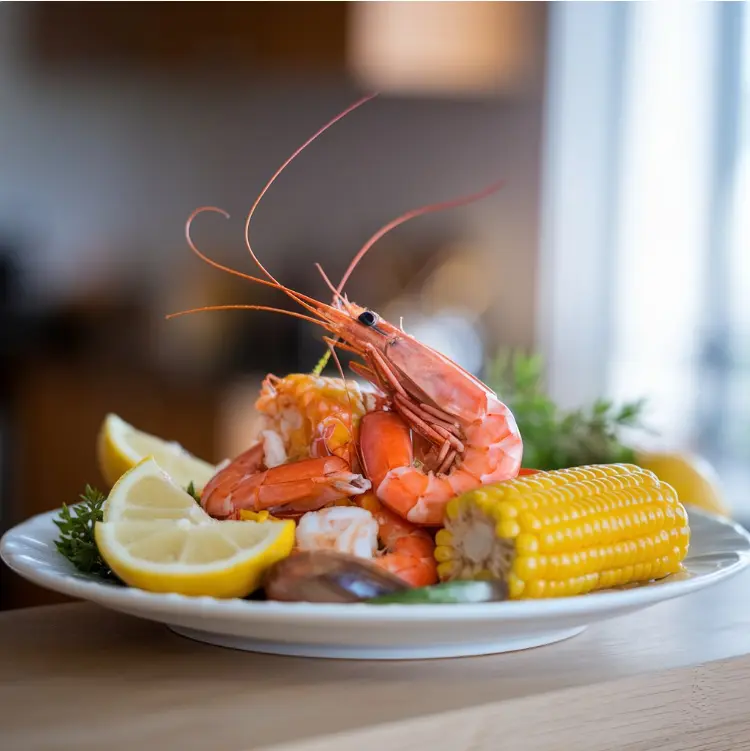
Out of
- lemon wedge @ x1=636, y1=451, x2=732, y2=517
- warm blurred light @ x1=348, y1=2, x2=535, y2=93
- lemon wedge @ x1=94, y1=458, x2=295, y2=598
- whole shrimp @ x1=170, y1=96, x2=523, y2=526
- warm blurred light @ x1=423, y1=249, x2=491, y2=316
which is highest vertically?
warm blurred light @ x1=348, y1=2, x2=535, y2=93

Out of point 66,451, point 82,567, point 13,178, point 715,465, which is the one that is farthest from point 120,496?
point 715,465

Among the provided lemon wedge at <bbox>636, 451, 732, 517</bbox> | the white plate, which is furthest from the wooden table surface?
lemon wedge at <bbox>636, 451, 732, 517</bbox>

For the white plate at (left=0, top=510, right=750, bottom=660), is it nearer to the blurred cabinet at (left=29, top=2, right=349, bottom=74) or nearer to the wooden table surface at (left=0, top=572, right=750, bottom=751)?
the wooden table surface at (left=0, top=572, right=750, bottom=751)

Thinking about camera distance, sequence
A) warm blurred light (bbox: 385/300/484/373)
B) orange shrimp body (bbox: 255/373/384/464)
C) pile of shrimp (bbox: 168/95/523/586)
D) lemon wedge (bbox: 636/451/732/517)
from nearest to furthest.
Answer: pile of shrimp (bbox: 168/95/523/586), orange shrimp body (bbox: 255/373/384/464), lemon wedge (bbox: 636/451/732/517), warm blurred light (bbox: 385/300/484/373)

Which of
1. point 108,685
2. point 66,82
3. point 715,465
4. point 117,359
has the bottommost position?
point 715,465

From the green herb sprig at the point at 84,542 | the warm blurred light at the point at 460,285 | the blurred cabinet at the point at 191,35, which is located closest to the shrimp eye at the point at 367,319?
the green herb sprig at the point at 84,542

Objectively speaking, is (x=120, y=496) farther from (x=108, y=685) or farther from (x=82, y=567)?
(x=108, y=685)

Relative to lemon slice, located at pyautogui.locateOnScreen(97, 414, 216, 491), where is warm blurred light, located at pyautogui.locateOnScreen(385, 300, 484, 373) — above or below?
below

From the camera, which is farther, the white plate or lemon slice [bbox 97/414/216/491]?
lemon slice [bbox 97/414/216/491]
